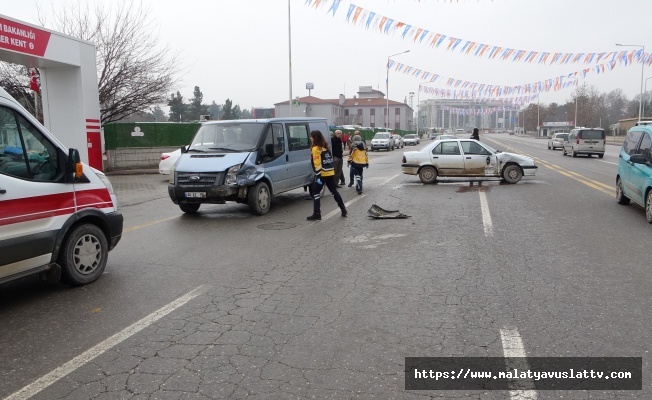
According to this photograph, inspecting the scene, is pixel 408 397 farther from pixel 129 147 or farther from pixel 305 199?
pixel 129 147

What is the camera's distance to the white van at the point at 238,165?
1023cm

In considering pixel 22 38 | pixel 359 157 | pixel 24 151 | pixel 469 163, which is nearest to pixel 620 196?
pixel 469 163

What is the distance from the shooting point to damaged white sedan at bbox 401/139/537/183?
1614 cm

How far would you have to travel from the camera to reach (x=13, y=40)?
563 inches

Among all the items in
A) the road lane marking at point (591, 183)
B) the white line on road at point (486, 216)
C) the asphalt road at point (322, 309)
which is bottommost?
the asphalt road at point (322, 309)

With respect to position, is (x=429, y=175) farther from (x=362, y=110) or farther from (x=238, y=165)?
(x=362, y=110)

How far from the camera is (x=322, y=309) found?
4.95m

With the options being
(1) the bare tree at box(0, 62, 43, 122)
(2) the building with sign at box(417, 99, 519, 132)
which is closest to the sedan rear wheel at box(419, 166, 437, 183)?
(1) the bare tree at box(0, 62, 43, 122)

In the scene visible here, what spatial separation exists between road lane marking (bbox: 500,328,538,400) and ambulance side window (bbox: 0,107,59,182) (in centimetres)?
472

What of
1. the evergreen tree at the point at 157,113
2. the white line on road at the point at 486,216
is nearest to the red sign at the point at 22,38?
the white line on road at the point at 486,216

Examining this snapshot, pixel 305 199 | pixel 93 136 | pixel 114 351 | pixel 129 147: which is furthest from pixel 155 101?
pixel 114 351

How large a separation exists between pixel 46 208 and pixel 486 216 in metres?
7.85

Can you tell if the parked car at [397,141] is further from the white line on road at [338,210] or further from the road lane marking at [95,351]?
the road lane marking at [95,351]

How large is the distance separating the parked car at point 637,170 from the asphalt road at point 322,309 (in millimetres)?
572
